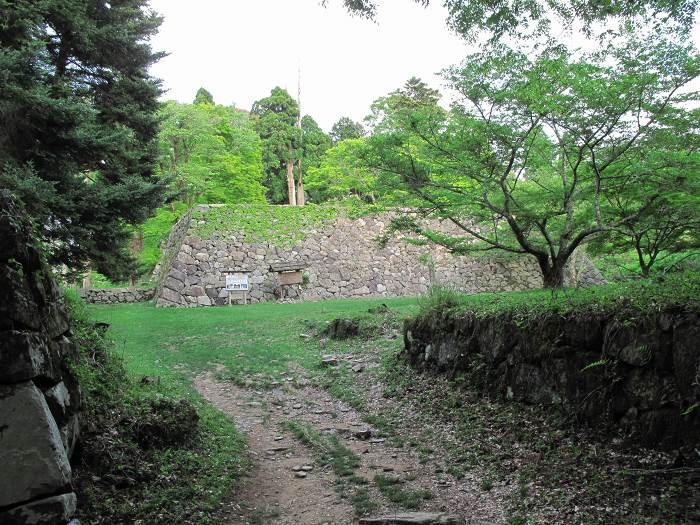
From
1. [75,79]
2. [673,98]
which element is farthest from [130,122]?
[673,98]

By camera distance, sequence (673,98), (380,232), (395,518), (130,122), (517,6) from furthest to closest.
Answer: (380,232)
(130,122)
(673,98)
(517,6)
(395,518)

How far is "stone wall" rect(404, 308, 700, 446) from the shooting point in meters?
3.24

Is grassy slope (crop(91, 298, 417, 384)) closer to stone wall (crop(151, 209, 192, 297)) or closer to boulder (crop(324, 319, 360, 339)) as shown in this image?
boulder (crop(324, 319, 360, 339))

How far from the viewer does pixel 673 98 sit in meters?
6.32

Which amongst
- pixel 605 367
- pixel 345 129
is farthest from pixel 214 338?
pixel 345 129

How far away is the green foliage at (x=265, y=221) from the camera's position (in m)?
19.7

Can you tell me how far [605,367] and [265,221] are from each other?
17.9 metres

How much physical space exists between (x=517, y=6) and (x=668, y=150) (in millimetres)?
3625

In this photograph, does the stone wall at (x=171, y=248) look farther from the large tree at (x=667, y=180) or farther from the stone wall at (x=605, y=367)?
the large tree at (x=667, y=180)

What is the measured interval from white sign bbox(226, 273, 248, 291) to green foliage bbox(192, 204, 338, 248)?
1.76 m

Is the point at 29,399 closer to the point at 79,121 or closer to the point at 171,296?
the point at 79,121

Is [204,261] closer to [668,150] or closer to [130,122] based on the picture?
[130,122]

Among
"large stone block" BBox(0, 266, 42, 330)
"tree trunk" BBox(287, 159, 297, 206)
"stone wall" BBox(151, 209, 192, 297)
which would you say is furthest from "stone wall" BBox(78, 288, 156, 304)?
"large stone block" BBox(0, 266, 42, 330)

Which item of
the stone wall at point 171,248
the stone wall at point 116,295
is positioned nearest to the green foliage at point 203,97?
the stone wall at point 171,248
